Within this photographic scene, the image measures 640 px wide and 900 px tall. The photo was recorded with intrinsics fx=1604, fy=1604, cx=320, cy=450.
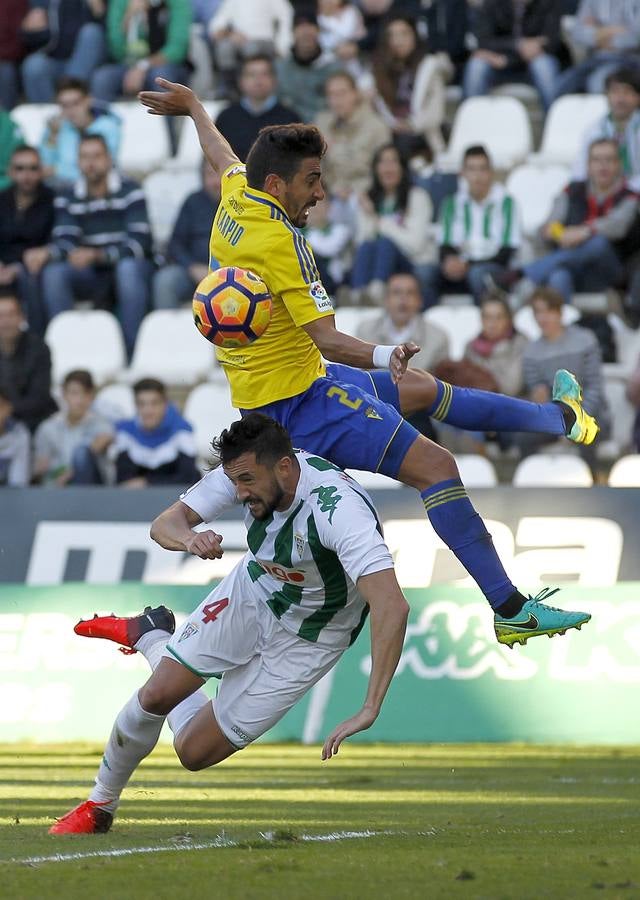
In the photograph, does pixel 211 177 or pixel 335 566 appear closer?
pixel 335 566

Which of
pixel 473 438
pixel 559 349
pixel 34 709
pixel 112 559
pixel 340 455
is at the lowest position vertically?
pixel 34 709

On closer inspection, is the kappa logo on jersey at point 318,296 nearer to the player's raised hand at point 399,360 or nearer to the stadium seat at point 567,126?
the player's raised hand at point 399,360

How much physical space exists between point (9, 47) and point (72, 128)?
2185 millimetres

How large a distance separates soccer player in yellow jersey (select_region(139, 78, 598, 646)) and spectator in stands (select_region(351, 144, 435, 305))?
782cm

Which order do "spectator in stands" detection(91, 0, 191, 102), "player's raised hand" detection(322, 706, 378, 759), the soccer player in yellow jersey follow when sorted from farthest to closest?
"spectator in stands" detection(91, 0, 191, 102), the soccer player in yellow jersey, "player's raised hand" detection(322, 706, 378, 759)

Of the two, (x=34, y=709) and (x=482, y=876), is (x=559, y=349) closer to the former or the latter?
(x=34, y=709)

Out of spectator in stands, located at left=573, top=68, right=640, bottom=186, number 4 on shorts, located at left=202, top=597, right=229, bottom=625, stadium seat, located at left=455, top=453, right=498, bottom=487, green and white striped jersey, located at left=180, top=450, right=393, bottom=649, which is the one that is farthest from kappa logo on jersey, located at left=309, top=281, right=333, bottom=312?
spectator in stands, located at left=573, top=68, right=640, bottom=186

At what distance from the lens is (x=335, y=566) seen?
22.5ft

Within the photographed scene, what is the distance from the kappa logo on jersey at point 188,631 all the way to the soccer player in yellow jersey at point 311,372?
0.94m

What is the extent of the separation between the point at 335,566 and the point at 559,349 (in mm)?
7041

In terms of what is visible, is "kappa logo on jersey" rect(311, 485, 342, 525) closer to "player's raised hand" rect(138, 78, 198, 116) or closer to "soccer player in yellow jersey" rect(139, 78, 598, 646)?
"soccer player in yellow jersey" rect(139, 78, 598, 646)

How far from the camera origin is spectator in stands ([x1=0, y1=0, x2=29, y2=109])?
18.6 meters

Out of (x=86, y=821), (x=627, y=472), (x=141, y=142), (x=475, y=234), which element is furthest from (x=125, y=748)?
(x=141, y=142)

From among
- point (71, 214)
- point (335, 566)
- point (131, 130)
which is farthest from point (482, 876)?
point (131, 130)
